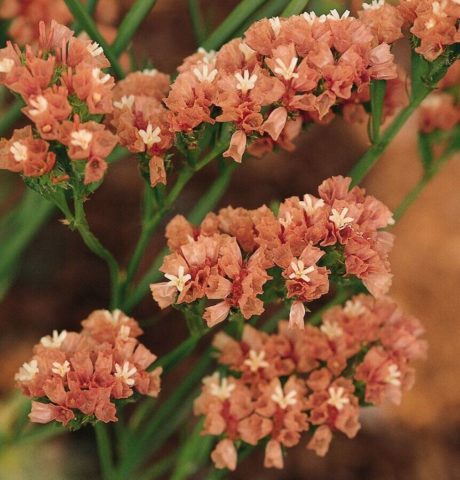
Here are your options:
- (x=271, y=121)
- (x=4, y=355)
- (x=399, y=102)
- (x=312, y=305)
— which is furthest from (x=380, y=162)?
(x=271, y=121)

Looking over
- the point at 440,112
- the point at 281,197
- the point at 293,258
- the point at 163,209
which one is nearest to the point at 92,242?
the point at 163,209

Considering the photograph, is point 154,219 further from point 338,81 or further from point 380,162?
point 380,162

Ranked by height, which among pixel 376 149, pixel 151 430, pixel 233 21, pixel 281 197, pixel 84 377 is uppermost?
pixel 233 21

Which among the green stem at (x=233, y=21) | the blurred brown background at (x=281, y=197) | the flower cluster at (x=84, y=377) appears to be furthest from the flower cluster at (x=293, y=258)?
the blurred brown background at (x=281, y=197)

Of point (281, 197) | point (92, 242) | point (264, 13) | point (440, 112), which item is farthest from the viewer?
point (281, 197)

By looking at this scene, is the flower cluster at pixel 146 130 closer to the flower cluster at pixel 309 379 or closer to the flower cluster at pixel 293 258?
the flower cluster at pixel 293 258

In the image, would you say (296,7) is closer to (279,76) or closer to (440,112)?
(279,76)
